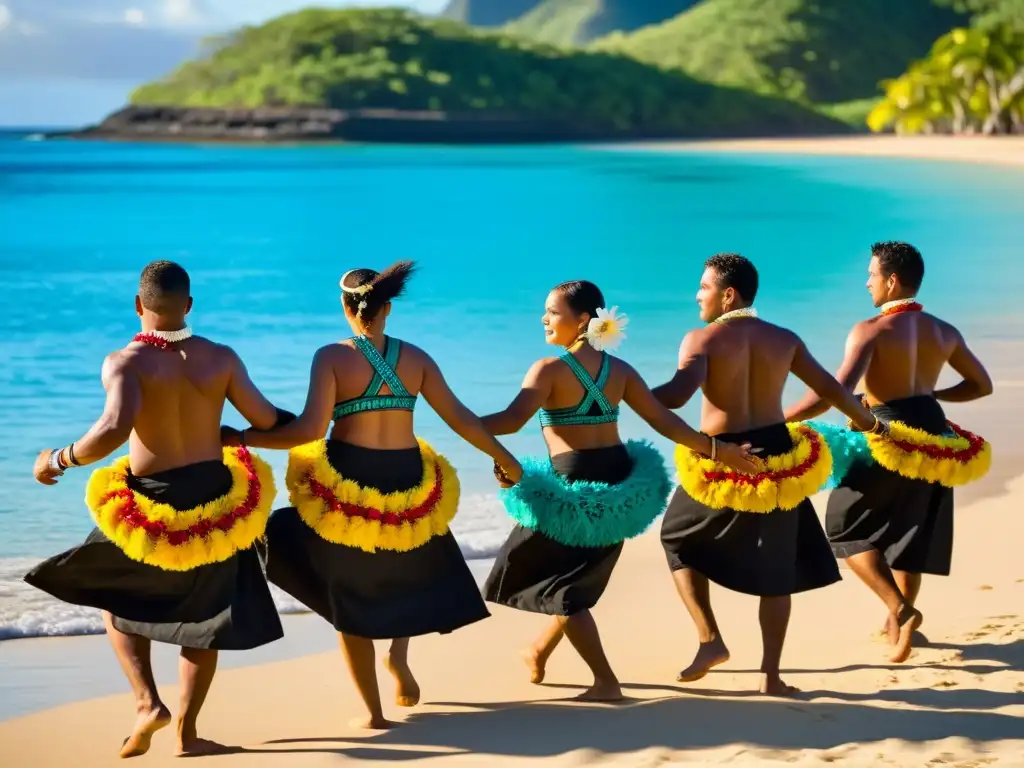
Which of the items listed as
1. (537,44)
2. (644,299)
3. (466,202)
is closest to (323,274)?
(644,299)

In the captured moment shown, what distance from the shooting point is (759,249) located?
2788 cm

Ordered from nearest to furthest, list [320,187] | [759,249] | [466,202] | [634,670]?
[634,670], [759,249], [466,202], [320,187]

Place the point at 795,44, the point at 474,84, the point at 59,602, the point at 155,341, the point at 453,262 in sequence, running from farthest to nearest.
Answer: the point at 795,44
the point at 474,84
the point at 453,262
the point at 59,602
the point at 155,341

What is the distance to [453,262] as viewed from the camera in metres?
26.6

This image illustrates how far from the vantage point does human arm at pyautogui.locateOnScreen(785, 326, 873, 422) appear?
195 inches

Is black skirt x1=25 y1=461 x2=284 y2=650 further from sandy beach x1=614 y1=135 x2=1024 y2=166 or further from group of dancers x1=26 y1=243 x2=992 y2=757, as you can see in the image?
sandy beach x1=614 y1=135 x2=1024 y2=166

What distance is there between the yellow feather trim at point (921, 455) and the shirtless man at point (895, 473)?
0.04m

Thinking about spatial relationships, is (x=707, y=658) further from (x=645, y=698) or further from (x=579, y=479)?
(x=579, y=479)

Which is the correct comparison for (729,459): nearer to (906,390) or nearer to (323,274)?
(906,390)

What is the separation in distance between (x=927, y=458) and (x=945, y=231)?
2420cm

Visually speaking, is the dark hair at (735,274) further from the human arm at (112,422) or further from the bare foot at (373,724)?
the human arm at (112,422)

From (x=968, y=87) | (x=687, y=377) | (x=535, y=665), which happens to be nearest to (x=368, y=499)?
(x=535, y=665)

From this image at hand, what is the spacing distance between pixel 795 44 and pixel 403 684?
444ft

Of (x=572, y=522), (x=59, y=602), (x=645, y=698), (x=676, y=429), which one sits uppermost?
(x=676, y=429)
